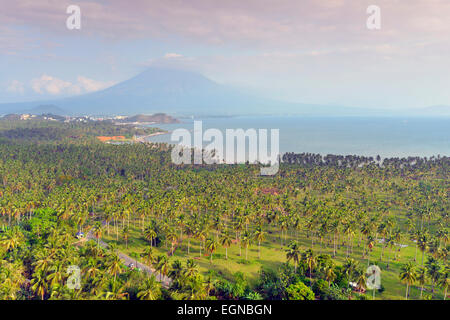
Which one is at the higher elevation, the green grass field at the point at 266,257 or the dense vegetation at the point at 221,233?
the dense vegetation at the point at 221,233

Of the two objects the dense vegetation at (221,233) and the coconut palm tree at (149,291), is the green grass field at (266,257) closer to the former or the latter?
the dense vegetation at (221,233)

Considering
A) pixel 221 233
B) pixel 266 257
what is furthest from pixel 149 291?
pixel 266 257

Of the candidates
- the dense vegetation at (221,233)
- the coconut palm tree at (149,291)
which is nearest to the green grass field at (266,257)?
the dense vegetation at (221,233)

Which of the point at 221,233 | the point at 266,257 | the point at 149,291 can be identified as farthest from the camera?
the point at 266,257

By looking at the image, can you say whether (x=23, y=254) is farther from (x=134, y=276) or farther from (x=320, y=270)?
(x=320, y=270)

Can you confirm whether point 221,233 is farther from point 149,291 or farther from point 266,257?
point 149,291

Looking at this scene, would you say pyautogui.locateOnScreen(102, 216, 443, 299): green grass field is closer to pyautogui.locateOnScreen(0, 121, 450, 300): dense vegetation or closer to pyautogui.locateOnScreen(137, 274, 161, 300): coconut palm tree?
pyautogui.locateOnScreen(0, 121, 450, 300): dense vegetation

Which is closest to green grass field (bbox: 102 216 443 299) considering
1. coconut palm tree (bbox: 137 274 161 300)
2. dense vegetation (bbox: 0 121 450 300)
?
dense vegetation (bbox: 0 121 450 300)

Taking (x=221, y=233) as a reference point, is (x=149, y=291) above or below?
below

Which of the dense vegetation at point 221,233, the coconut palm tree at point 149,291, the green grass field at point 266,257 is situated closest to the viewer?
the coconut palm tree at point 149,291
